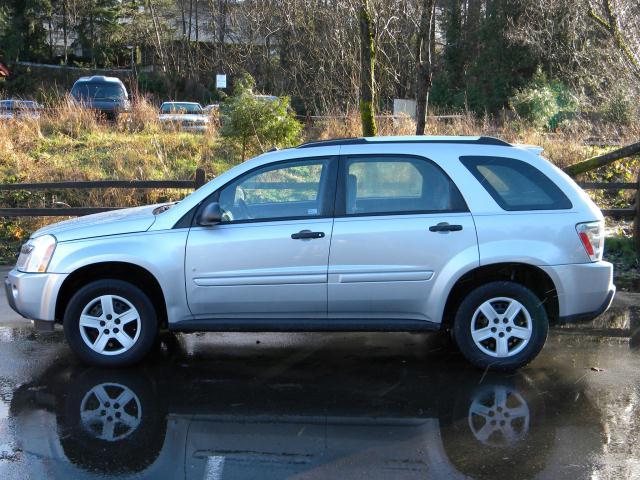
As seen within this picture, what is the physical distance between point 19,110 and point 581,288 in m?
15.4

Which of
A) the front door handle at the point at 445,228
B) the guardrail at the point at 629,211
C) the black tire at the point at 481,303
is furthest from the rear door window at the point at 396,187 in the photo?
the guardrail at the point at 629,211

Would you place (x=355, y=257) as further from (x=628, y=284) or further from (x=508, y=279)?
(x=628, y=284)

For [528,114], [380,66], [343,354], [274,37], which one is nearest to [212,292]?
[343,354]

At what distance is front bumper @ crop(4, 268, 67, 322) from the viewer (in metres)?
5.98

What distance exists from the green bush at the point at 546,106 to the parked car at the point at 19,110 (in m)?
13.4

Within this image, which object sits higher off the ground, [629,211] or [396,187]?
[396,187]

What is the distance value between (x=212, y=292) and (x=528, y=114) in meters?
19.8

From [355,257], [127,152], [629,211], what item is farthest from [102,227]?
[127,152]

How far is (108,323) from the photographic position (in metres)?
6.06

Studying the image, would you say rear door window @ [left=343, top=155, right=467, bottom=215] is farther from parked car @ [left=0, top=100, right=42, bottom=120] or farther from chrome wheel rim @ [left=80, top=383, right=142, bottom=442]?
parked car @ [left=0, top=100, right=42, bottom=120]

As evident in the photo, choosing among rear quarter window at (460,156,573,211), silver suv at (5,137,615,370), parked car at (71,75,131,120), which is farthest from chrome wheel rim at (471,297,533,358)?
parked car at (71,75,131,120)

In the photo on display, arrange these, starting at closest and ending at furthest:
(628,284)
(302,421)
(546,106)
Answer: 1. (302,421)
2. (628,284)
3. (546,106)

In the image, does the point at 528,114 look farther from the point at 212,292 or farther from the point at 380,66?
the point at 212,292

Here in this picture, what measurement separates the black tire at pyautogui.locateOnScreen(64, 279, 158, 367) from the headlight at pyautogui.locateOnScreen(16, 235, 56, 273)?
1.23ft
